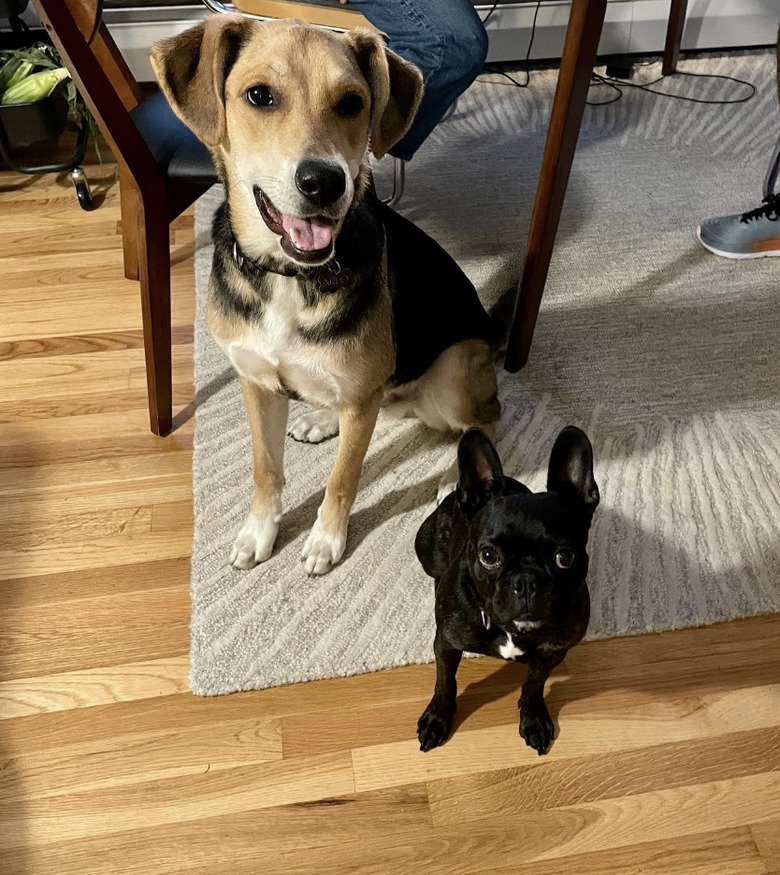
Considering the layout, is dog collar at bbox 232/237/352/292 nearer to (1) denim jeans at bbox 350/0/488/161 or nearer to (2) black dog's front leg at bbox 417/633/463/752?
(2) black dog's front leg at bbox 417/633/463/752

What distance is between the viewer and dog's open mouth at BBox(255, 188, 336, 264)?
1342 millimetres

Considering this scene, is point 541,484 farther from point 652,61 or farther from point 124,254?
point 652,61

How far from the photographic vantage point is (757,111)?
11.3ft

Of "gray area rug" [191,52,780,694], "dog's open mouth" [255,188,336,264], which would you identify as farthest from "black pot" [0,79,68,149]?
"dog's open mouth" [255,188,336,264]

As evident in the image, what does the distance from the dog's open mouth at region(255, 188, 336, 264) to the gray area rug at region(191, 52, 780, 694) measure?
0.80m

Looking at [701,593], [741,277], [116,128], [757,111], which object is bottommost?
[701,593]

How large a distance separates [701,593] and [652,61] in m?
3.30

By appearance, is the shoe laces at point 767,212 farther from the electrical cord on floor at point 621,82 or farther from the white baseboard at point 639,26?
the white baseboard at point 639,26

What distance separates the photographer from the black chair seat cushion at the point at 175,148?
1786 millimetres

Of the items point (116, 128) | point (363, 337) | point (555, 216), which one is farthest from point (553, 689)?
point (116, 128)

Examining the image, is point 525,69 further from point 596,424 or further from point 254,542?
point 254,542

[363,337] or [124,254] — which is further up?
[363,337]

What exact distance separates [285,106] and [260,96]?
0.17 ft

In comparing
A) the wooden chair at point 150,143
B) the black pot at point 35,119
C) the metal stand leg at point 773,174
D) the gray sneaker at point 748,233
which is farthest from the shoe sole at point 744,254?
the black pot at point 35,119
